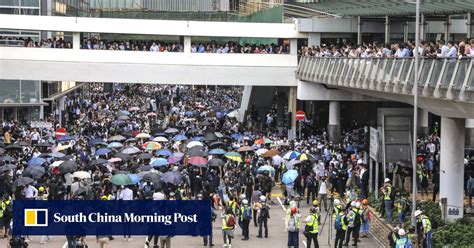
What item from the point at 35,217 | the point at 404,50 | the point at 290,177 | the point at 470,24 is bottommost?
the point at 35,217

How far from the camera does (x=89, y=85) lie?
306 feet

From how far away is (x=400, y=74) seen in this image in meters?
30.1

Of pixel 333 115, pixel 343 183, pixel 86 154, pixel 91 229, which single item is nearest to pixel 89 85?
pixel 333 115

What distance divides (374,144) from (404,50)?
10.2 feet

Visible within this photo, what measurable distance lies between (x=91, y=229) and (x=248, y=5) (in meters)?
67.0

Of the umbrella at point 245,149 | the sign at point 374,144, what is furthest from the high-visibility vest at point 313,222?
the umbrella at point 245,149

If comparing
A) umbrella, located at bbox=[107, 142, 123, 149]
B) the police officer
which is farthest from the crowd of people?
umbrella, located at bbox=[107, 142, 123, 149]

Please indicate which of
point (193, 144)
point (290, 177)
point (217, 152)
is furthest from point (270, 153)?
point (290, 177)

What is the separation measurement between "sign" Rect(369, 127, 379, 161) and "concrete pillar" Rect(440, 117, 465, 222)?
2.08m

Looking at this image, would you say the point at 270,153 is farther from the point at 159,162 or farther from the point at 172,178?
the point at 172,178

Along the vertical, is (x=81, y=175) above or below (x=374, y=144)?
below

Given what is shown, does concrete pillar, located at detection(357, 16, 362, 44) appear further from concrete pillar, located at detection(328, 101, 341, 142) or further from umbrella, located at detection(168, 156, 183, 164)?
umbrella, located at detection(168, 156, 183, 164)

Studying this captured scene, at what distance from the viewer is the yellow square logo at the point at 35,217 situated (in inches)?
962

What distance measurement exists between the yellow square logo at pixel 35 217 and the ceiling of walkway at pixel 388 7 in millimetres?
16806
